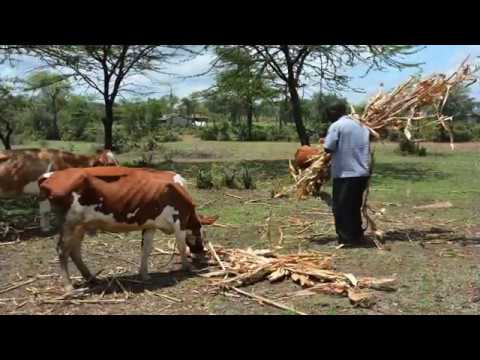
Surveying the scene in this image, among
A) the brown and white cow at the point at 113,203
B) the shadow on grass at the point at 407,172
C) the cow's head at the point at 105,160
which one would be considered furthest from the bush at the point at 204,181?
the brown and white cow at the point at 113,203

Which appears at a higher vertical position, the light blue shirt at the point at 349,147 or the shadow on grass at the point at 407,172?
the light blue shirt at the point at 349,147

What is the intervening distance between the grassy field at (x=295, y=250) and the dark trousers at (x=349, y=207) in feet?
1.06

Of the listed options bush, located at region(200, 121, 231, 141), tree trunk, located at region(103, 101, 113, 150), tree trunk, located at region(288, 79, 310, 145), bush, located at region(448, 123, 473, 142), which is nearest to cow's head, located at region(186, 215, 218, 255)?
tree trunk, located at region(288, 79, 310, 145)

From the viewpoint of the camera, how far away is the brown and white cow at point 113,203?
6.23 metres

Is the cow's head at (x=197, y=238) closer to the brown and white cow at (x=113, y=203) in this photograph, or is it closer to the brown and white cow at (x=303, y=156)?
the brown and white cow at (x=113, y=203)

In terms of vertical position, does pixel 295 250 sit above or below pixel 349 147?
below

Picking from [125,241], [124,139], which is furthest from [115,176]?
[124,139]

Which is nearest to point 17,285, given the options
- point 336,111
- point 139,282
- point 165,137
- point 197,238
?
point 139,282

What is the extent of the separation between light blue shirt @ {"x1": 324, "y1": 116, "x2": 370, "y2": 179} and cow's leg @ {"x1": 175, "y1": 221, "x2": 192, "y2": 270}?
2.47m

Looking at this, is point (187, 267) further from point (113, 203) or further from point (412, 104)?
point (412, 104)

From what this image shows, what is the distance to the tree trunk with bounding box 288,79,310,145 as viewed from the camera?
70.6ft

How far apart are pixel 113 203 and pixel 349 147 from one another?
3469 mm

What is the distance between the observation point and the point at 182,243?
6.99m

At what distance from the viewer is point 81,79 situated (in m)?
23.9
